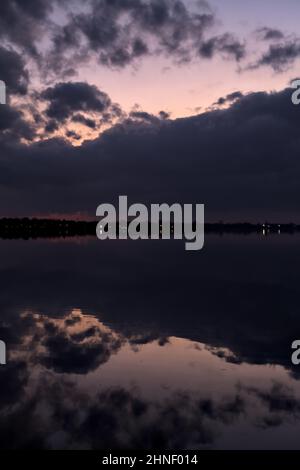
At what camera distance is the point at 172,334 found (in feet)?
64.1

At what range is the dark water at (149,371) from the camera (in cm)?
1026

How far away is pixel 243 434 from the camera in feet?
33.7

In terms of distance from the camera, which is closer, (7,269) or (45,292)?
(45,292)

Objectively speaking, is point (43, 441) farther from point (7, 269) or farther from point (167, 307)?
point (7, 269)

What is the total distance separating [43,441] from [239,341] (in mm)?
10342

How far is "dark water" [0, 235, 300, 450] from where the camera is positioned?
10.3m

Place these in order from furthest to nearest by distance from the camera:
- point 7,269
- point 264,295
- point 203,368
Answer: point 7,269 < point 264,295 < point 203,368

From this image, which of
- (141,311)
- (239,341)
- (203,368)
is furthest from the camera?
(141,311)

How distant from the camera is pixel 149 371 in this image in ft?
47.4
